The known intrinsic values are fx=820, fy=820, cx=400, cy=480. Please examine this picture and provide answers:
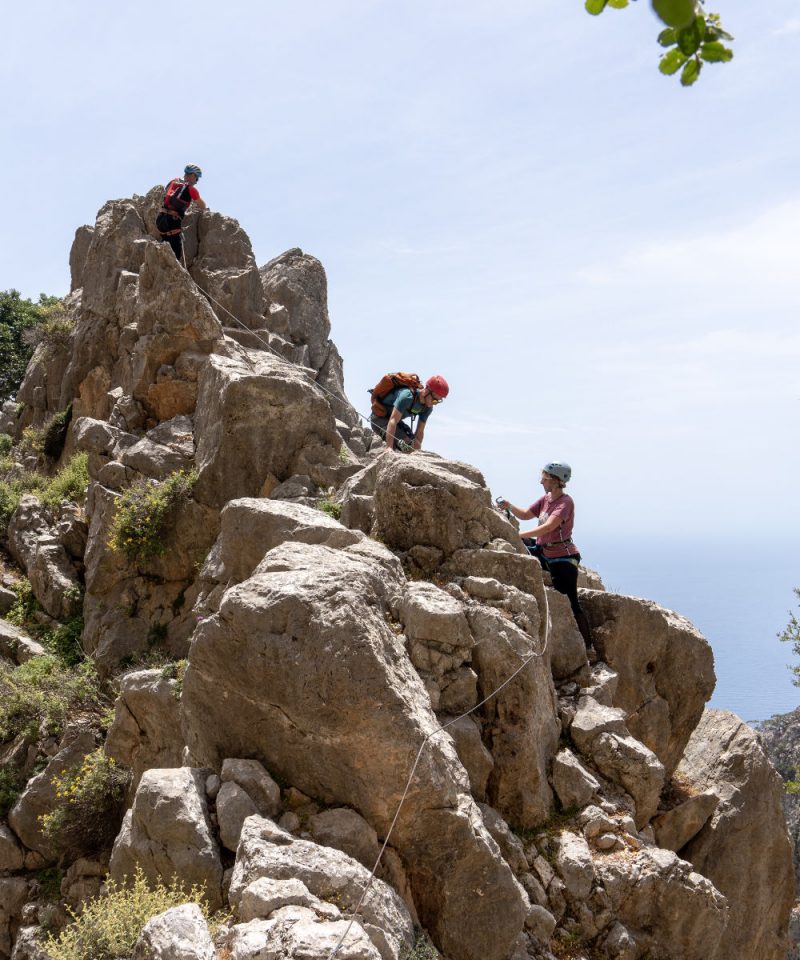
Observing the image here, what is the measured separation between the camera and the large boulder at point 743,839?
1496cm

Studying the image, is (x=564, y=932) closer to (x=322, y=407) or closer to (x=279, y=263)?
(x=322, y=407)

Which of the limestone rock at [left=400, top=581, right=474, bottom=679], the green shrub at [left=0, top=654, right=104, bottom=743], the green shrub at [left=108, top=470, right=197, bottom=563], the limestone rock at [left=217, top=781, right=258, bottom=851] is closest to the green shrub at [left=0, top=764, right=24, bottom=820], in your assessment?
the green shrub at [left=0, top=654, right=104, bottom=743]

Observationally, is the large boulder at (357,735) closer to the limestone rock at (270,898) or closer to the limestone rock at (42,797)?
the limestone rock at (270,898)

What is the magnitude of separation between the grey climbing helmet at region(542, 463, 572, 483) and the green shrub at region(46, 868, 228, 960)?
30.9ft

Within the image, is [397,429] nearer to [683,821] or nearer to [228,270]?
[683,821]

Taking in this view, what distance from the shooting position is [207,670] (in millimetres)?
10086

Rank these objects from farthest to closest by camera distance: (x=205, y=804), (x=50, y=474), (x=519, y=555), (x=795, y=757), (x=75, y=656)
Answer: (x=795, y=757) < (x=50, y=474) < (x=75, y=656) < (x=519, y=555) < (x=205, y=804)

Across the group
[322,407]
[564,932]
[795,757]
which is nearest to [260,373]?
[322,407]

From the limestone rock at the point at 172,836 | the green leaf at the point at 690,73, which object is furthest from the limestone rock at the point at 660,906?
the green leaf at the point at 690,73

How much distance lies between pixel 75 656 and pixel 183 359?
781 centimetres

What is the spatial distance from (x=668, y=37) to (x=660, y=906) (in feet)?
36.2

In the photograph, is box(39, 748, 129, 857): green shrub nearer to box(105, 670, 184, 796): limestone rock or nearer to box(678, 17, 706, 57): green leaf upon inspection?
box(105, 670, 184, 796): limestone rock

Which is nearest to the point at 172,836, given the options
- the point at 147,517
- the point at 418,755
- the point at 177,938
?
the point at 177,938

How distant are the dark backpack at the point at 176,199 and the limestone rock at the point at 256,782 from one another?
19722 mm
